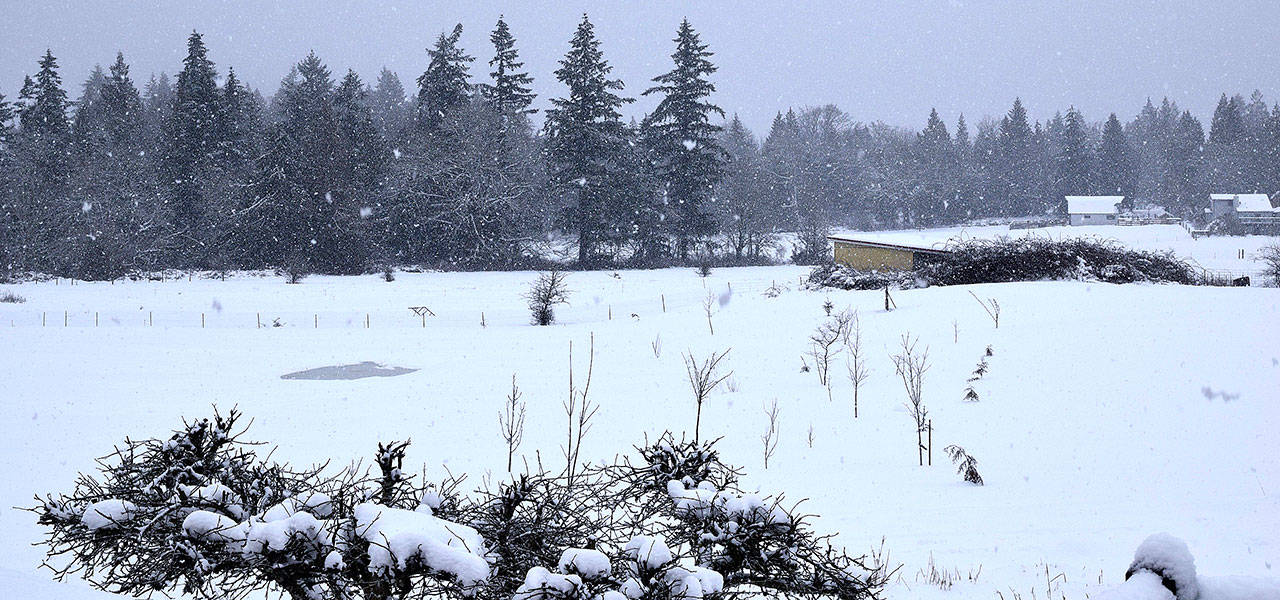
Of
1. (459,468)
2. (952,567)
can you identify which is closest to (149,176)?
(459,468)

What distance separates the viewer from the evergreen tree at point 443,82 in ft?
207

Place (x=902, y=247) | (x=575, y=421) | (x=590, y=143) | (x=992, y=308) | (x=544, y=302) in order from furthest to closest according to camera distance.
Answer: (x=590, y=143), (x=902, y=247), (x=544, y=302), (x=992, y=308), (x=575, y=421)

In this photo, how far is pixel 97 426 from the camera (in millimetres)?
17359

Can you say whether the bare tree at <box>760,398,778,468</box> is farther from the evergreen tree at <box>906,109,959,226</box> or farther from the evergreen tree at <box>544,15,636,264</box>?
the evergreen tree at <box>906,109,959,226</box>

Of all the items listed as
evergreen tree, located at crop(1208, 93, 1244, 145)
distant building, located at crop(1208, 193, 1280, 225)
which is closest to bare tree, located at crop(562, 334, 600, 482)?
distant building, located at crop(1208, 193, 1280, 225)

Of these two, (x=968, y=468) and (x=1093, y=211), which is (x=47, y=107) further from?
(x=1093, y=211)

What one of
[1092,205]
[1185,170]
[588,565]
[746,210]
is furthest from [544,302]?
[1185,170]

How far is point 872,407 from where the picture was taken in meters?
17.9

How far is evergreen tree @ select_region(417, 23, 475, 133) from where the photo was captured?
6312cm

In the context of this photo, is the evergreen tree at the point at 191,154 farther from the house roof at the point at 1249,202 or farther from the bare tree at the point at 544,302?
the house roof at the point at 1249,202

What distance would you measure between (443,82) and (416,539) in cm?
6483

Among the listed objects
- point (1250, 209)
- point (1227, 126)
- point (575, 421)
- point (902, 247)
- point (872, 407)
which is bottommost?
point (575, 421)

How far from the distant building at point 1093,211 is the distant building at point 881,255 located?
54.0m

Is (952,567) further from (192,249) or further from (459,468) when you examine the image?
(192,249)
